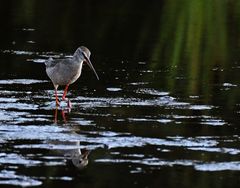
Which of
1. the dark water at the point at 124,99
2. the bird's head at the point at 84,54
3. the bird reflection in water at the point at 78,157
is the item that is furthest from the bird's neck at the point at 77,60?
the bird reflection in water at the point at 78,157

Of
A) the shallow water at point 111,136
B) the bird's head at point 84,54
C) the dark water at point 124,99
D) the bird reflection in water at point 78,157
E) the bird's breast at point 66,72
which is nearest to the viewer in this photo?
the shallow water at point 111,136

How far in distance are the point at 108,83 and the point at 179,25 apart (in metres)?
6.88

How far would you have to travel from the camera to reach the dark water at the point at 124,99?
9266 millimetres

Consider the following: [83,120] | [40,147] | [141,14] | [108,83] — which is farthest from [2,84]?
[141,14]

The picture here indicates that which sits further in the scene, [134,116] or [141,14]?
[141,14]

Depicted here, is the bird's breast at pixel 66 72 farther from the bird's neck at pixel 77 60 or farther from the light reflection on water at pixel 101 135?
the light reflection on water at pixel 101 135

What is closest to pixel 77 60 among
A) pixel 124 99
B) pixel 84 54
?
pixel 84 54

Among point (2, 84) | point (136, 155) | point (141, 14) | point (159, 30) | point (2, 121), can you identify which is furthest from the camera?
point (141, 14)

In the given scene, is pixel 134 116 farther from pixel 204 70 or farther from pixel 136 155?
pixel 204 70

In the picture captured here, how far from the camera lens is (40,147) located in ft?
32.9

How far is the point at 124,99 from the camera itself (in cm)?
1330

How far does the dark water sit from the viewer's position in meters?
9.27

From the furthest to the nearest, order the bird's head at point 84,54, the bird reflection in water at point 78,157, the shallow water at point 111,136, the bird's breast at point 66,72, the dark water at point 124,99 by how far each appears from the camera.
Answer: the bird's breast at point 66,72 < the bird's head at point 84,54 < the bird reflection in water at point 78,157 < the dark water at point 124,99 < the shallow water at point 111,136

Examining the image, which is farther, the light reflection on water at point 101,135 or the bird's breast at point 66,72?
the bird's breast at point 66,72
